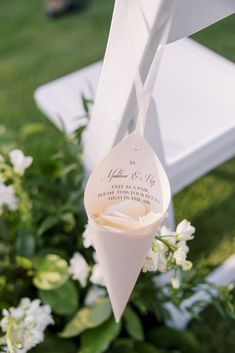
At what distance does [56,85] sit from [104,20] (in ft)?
3.39

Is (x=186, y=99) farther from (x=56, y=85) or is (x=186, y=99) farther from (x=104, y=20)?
(x=104, y=20)

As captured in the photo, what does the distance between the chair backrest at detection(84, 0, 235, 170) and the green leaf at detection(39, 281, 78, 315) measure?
29cm

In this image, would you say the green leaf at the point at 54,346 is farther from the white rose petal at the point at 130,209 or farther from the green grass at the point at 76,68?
the white rose petal at the point at 130,209

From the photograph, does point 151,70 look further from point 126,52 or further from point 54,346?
point 54,346

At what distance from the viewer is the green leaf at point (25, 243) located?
1157 mm

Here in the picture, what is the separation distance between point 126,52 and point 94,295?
1.87 feet

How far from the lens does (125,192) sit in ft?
1.97

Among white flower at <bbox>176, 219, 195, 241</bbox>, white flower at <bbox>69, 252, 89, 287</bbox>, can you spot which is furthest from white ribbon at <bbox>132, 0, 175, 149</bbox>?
white flower at <bbox>69, 252, 89, 287</bbox>

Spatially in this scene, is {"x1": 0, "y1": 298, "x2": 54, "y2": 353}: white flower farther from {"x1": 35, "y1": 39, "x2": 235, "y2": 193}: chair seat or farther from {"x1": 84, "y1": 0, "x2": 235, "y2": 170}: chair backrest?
{"x1": 35, "y1": 39, "x2": 235, "y2": 193}: chair seat

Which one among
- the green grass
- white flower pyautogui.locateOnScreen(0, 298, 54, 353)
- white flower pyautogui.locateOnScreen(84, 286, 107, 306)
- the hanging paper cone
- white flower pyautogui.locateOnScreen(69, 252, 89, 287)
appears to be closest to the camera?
the hanging paper cone

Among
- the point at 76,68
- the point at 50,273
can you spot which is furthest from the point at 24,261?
the point at 76,68

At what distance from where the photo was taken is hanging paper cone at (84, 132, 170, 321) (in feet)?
1.87

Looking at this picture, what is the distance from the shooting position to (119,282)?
62 centimetres

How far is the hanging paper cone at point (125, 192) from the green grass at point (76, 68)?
75 cm
